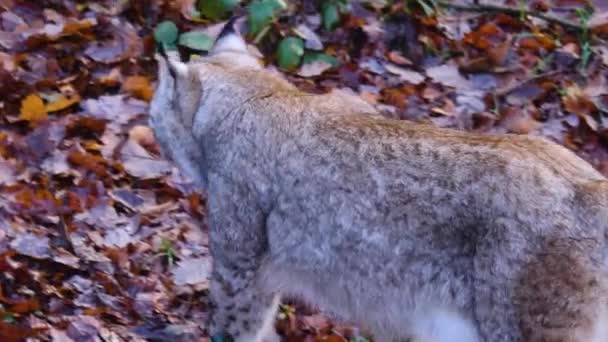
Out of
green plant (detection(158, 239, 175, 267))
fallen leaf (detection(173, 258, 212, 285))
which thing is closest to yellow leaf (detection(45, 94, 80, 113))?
green plant (detection(158, 239, 175, 267))

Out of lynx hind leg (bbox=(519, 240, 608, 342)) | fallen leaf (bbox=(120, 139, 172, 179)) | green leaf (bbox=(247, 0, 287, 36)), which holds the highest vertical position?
lynx hind leg (bbox=(519, 240, 608, 342))

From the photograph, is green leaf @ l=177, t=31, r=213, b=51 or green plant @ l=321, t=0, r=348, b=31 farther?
green plant @ l=321, t=0, r=348, b=31

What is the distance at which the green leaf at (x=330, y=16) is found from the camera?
23.0ft

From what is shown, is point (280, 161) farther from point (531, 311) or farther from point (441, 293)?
point (531, 311)

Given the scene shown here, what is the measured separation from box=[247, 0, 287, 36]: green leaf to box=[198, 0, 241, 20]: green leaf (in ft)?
0.63

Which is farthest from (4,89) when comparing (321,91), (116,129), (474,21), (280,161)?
(474,21)

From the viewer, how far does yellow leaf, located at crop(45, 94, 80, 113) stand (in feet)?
20.1

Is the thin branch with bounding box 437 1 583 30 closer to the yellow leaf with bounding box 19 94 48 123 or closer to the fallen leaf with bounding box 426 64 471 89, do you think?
the fallen leaf with bounding box 426 64 471 89

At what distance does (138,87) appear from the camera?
20.9 ft

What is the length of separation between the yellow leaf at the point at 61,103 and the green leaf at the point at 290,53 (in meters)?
1.14

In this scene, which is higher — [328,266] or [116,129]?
[328,266]

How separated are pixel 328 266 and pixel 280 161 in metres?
0.43

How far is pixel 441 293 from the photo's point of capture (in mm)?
3967

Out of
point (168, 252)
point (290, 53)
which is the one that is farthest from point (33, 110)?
point (290, 53)
